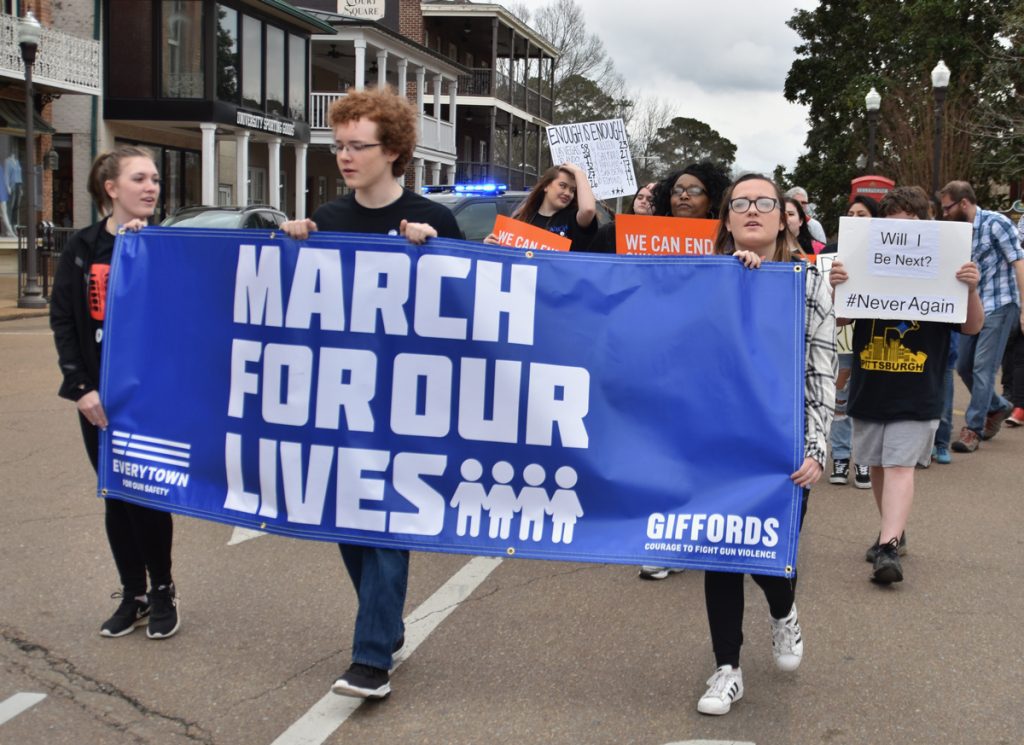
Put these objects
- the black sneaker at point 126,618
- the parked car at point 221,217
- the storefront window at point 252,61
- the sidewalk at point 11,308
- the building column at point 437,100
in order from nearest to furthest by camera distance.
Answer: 1. the black sneaker at point 126,618
2. the parked car at point 221,217
3. the sidewalk at point 11,308
4. the storefront window at point 252,61
5. the building column at point 437,100

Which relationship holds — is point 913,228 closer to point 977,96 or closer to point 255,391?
point 255,391

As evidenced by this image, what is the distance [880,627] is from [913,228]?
182 cm

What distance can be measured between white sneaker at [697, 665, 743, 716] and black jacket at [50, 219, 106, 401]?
2498 millimetres

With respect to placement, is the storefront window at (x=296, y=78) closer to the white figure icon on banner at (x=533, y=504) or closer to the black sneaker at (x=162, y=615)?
the black sneaker at (x=162, y=615)

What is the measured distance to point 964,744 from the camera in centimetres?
376

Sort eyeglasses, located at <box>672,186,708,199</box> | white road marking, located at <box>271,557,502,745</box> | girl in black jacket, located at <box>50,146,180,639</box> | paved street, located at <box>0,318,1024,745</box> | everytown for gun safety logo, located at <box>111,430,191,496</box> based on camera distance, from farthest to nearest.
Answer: eyeglasses, located at <box>672,186,708,199</box>
girl in black jacket, located at <box>50,146,180,639</box>
everytown for gun safety logo, located at <box>111,430,191,496</box>
paved street, located at <box>0,318,1024,745</box>
white road marking, located at <box>271,557,502,745</box>

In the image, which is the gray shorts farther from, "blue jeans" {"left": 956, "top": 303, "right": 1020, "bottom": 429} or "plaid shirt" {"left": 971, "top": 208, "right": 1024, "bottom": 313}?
"blue jeans" {"left": 956, "top": 303, "right": 1020, "bottom": 429}

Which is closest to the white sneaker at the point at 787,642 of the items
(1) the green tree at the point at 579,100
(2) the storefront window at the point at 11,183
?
(2) the storefront window at the point at 11,183

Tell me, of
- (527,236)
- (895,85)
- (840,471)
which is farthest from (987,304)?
(895,85)

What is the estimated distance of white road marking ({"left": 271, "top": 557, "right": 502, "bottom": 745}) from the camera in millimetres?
3715

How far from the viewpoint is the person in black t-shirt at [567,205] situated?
637 centimetres

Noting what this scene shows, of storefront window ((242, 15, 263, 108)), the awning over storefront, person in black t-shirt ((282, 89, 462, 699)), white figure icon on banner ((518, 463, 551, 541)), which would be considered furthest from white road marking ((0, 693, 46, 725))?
storefront window ((242, 15, 263, 108))

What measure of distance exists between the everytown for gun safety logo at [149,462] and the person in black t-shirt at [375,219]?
698 mm

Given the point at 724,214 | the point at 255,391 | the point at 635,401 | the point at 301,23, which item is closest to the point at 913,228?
the point at 724,214
